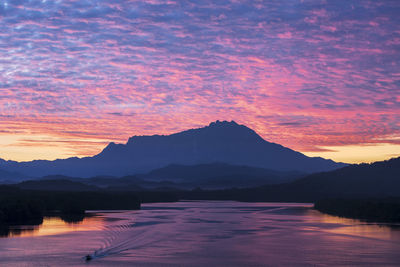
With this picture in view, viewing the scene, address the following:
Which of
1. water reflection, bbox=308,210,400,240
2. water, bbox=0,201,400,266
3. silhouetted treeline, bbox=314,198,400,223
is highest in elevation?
silhouetted treeline, bbox=314,198,400,223

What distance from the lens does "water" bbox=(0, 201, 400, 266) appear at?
45.6 m

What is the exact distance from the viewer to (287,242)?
5928 centimetres

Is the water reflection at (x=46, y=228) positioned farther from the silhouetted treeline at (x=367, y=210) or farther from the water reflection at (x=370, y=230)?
the silhouetted treeline at (x=367, y=210)

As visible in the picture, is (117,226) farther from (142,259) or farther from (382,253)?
(382,253)

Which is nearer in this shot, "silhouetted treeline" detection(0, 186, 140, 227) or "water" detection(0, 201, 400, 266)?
"water" detection(0, 201, 400, 266)

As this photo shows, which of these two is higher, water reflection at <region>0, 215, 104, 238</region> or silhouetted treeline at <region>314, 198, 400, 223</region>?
silhouetted treeline at <region>314, 198, 400, 223</region>

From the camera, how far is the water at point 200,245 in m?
45.6

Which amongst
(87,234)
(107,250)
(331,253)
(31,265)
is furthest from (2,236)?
(331,253)

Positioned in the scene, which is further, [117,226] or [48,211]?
[48,211]

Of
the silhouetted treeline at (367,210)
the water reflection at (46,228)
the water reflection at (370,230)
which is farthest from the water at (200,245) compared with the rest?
the silhouetted treeline at (367,210)

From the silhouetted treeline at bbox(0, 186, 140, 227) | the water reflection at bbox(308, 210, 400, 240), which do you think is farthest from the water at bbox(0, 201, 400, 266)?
the silhouetted treeline at bbox(0, 186, 140, 227)

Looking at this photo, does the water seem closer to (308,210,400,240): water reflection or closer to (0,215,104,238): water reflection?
(308,210,400,240): water reflection

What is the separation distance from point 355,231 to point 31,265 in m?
44.8

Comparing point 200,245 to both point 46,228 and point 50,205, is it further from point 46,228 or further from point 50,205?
point 50,205
